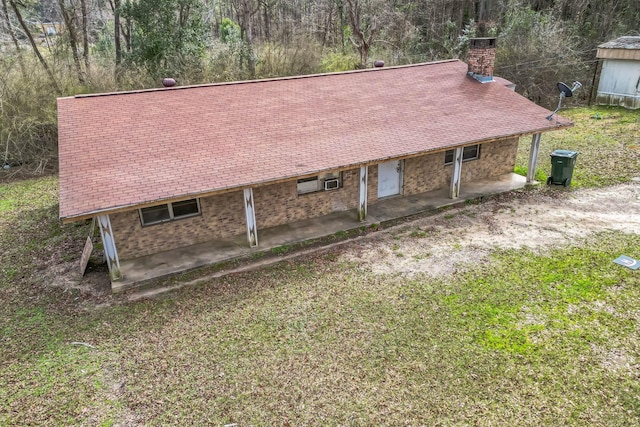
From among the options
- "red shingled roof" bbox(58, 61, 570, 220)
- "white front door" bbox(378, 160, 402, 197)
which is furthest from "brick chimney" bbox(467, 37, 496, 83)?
"white front door" bbox(378, 160, 402, 197)

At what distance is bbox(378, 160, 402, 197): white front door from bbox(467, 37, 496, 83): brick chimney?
5244mm

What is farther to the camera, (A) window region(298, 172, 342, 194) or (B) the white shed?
(B) the white shed

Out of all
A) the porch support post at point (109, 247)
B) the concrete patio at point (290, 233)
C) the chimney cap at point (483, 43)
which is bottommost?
the concrete patio at point (290, 233)

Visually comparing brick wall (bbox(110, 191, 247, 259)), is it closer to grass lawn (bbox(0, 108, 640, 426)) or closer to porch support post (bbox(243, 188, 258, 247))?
porch support post (bbox(243, 188, 258, 247))

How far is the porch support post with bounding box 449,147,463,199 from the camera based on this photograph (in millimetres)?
12820

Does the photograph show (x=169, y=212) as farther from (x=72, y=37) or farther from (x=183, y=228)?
(x=72, y=37)

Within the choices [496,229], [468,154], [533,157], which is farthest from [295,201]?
[533,157]

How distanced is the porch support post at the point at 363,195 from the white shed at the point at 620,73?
725 inches

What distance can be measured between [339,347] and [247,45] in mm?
18273

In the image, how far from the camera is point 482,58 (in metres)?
15.3

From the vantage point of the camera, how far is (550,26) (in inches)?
974

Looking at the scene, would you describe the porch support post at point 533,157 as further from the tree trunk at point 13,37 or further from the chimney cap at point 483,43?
the tree trunk at point 13,37

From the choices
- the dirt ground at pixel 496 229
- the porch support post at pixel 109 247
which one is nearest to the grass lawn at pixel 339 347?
the dirt ground at pixel 496 229

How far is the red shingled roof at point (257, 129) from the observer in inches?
370
